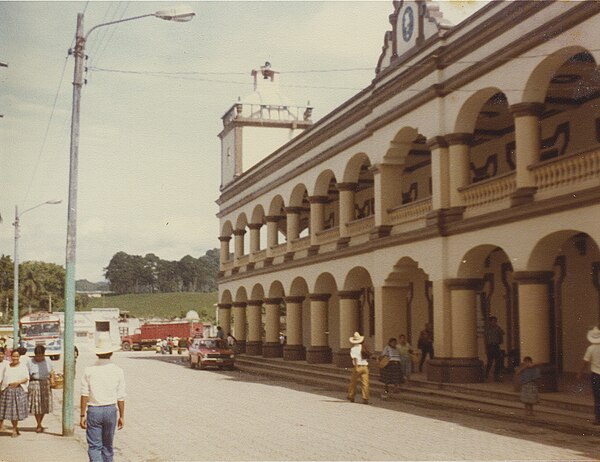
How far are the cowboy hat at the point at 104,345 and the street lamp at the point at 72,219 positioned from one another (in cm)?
507

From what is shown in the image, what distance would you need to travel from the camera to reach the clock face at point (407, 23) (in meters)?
24.1

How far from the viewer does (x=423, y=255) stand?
22.9 metres

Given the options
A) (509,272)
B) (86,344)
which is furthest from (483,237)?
(86,344)

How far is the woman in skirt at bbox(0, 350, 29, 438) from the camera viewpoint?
46.2 ft

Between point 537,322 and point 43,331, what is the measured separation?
35.4 meters

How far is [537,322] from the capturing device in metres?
18.0

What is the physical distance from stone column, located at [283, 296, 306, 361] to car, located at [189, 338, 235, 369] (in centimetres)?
263

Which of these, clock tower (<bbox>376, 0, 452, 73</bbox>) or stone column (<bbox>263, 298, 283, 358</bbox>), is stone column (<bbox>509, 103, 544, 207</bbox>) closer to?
clock tower (<bbox>376, 0, 452, 73</bbox>)

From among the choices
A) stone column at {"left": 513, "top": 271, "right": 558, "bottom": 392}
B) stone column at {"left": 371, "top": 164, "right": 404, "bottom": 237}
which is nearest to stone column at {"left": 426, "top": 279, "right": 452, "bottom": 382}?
stone column at {"left": 513, "top": 271, "right": 558, "bottom": 392}

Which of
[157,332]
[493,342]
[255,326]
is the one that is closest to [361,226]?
[493,342]

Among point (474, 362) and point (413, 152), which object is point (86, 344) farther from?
point (474, 362)

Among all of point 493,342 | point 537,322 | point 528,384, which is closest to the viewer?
point 528,384

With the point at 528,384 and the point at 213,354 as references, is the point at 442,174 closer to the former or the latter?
the point at 528,384

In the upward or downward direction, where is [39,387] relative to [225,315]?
downward
